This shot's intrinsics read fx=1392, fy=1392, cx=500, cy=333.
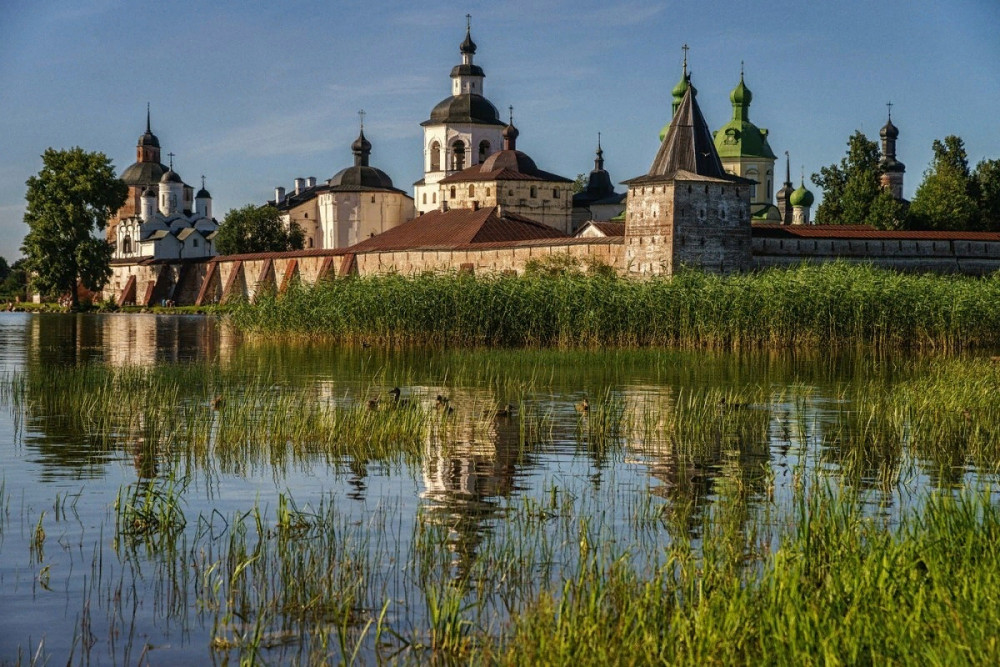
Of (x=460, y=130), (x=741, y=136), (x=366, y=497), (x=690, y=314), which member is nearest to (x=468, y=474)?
(x=366, y=497)

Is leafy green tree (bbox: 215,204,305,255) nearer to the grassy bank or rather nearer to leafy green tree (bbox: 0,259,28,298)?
leafy green tree (bbox: 0,259,28,298)

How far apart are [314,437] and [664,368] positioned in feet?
23.8

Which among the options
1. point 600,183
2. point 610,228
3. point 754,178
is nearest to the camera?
point 610,228

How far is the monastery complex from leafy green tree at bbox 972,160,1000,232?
618 cm

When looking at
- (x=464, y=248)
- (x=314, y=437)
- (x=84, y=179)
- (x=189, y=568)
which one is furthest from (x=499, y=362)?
(x=84, y=179)

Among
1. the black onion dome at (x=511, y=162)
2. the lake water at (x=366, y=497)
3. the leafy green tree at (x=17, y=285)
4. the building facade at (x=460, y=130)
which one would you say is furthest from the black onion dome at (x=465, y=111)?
the lake water at (x=366, y=497)

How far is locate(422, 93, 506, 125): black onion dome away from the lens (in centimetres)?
5391

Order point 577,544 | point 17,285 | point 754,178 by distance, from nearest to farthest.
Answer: point 577,544, point 754,178, point 17,285

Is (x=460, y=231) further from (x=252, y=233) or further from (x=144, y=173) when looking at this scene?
(x=144, y=173)

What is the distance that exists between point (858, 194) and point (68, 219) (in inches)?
973

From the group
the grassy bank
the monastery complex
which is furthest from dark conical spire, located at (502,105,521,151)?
the grassy bank

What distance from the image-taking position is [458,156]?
54.2 m

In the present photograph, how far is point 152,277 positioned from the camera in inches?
2170

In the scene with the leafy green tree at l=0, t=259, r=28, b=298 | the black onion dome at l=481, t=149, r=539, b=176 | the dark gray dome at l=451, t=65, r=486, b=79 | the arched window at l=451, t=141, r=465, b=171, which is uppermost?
the dark gray dome at l=451, t=65, r=486, b=79
